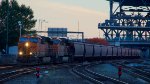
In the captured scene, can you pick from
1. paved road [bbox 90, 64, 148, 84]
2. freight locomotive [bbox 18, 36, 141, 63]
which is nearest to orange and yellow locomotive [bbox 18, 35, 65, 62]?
freight locomotive [bbox 18, 36, 141, 63]

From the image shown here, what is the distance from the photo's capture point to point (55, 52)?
5678 cm

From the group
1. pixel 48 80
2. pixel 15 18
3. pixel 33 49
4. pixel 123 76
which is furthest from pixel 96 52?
pixel 48 80

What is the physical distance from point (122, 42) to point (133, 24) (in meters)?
26.1

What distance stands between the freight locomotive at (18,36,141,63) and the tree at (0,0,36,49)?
1710cm

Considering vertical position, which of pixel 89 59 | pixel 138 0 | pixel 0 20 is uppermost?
pixel 138 0

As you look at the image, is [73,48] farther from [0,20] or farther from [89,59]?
[0,20]

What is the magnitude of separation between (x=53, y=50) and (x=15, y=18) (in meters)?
42.2

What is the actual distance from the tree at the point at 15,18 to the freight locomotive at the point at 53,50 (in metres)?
17.1

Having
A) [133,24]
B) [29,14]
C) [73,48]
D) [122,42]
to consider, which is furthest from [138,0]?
[73,48]

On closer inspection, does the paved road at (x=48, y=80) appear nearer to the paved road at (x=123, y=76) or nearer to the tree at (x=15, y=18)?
the paved road at (x=123, y=76)

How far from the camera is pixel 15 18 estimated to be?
96875 millimetres

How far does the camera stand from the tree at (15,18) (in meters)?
90.5

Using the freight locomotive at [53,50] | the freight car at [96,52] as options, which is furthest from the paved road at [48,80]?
the freight car at [96,52]

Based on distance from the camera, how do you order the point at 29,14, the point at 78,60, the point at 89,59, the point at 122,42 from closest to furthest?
the point at 78,60 → the point at 89,59 → the point at 29,14 → the point at 122,42
